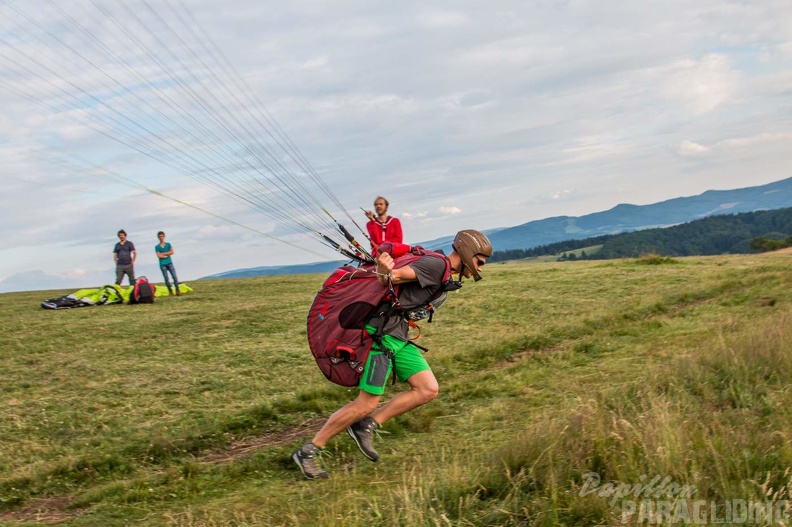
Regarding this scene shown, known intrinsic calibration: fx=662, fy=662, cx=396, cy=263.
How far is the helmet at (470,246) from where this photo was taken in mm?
5883

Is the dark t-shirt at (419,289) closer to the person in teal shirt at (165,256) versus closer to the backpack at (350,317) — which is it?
the backpack at (350,317)

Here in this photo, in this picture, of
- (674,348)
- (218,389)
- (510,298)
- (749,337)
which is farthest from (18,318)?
(749,337)

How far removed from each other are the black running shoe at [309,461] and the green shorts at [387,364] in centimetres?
75

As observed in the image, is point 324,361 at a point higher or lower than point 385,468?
higher

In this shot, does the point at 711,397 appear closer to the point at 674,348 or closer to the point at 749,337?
the point at 749,337

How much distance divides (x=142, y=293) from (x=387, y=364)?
48.4 feet

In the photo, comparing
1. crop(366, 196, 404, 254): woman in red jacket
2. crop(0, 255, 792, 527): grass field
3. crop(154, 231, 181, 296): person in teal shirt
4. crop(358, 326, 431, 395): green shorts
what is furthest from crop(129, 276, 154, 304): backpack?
crop(358, 326, 431, 395): green shorts

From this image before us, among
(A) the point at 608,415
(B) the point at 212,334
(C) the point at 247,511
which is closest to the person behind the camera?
(C) the point at 247,511

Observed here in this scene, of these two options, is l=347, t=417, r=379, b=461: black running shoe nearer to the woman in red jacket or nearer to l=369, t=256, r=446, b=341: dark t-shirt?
l=369, t=256, r=446, b=341: dark t-shirt

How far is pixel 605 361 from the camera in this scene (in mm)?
9922

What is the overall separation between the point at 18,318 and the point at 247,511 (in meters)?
13.9

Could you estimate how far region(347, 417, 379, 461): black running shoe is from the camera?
612cm

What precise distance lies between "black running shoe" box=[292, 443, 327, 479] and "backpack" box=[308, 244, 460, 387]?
2.30 ft

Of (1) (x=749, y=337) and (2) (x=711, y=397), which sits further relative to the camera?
(1) (x=749, y=337)
